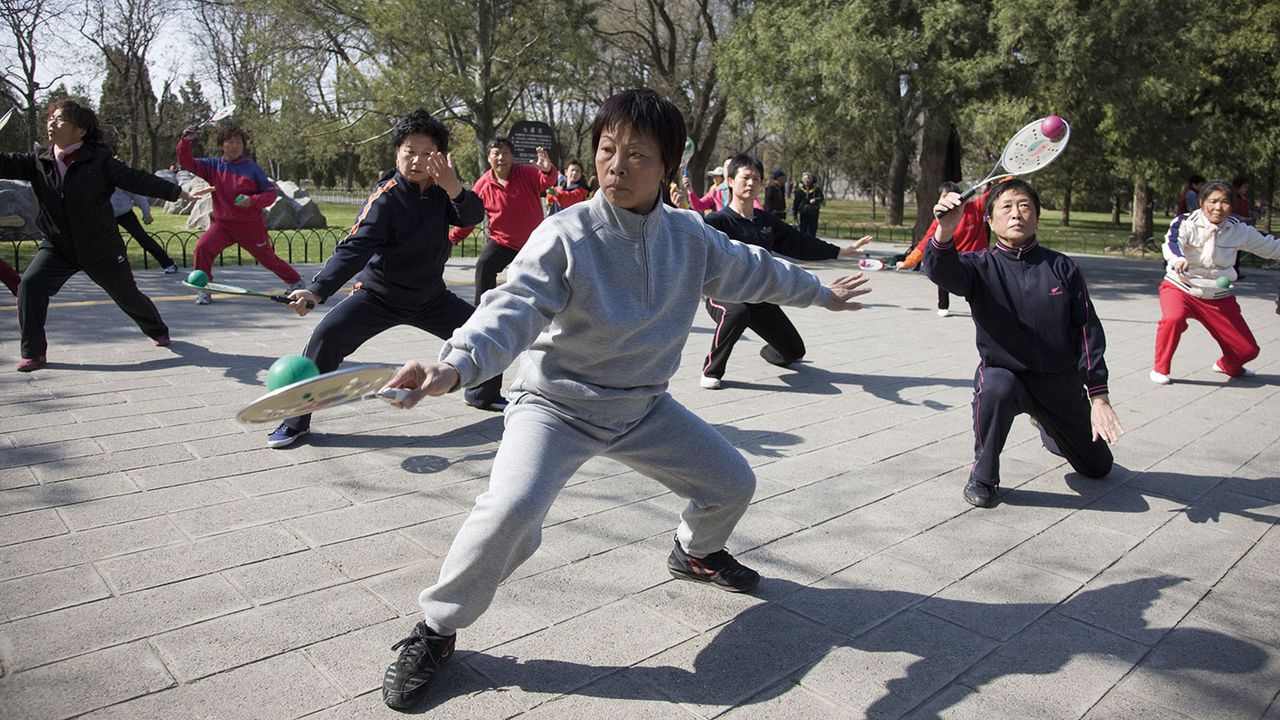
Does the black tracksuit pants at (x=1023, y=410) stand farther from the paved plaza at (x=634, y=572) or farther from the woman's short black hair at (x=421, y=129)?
the woman's short black hair at (x=421, y=129)

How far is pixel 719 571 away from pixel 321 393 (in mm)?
1732

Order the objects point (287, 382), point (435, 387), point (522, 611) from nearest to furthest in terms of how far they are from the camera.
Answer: point (435, 387) < point (287, 382) < point (522, 611)

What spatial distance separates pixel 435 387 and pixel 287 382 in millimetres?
621

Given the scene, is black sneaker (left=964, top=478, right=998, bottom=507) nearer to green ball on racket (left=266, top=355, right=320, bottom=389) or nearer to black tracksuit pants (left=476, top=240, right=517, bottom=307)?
green ball on racket (left=266, top=355, right=320, bottom=389)

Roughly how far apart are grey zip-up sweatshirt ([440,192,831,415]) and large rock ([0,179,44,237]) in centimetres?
1743

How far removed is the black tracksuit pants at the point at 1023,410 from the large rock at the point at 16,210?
17.7 m

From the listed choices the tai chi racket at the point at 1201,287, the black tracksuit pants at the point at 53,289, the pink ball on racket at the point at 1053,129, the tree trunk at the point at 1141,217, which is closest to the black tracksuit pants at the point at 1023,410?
the pink ball on racket at the point at 1053,129

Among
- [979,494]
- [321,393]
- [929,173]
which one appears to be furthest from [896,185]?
[321,393]

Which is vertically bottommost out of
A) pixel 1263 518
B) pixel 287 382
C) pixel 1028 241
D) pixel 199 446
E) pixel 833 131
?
pixel 1263 518

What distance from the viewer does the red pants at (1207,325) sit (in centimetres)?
759

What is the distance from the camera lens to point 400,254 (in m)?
5.37

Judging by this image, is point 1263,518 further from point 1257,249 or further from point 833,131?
point 833,131

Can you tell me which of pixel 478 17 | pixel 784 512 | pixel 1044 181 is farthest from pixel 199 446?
pixel 1044 181

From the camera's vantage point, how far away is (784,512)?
4.38 meters
